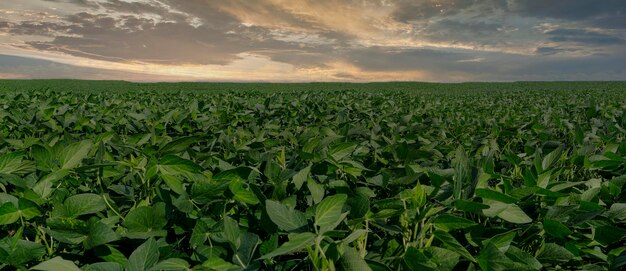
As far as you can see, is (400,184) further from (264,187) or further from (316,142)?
(264,187)

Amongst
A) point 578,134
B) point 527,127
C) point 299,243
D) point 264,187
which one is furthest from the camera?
point 527,127

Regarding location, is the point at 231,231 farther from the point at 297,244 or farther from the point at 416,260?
the point at 416,260

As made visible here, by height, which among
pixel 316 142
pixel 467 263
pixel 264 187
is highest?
pixel 316 142

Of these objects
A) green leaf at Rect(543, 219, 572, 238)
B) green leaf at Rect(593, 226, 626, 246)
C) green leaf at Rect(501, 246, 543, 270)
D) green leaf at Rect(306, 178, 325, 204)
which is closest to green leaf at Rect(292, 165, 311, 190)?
green leaf at Rect(306, 178, 325, 204)

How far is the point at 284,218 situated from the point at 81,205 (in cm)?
78

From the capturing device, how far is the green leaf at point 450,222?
1253 millimetres

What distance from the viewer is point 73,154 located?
5.44 ft

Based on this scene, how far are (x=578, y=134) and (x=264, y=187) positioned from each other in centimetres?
238

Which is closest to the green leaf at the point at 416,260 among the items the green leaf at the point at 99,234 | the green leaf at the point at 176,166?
the green leaf at the point at 176,166

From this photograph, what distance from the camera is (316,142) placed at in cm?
189

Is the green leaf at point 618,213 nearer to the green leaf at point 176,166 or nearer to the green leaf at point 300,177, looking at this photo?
the green leaf at point 300,177

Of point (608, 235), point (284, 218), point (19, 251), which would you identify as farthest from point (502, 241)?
point (19, 251)

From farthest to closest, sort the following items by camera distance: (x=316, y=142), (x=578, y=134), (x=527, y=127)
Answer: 1. (x=527, y=127)
2. (x=578, y=134)
3. (x=316, y=142)


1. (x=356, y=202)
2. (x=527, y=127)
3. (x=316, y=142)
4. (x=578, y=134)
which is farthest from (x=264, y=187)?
(x=527, y=127)
